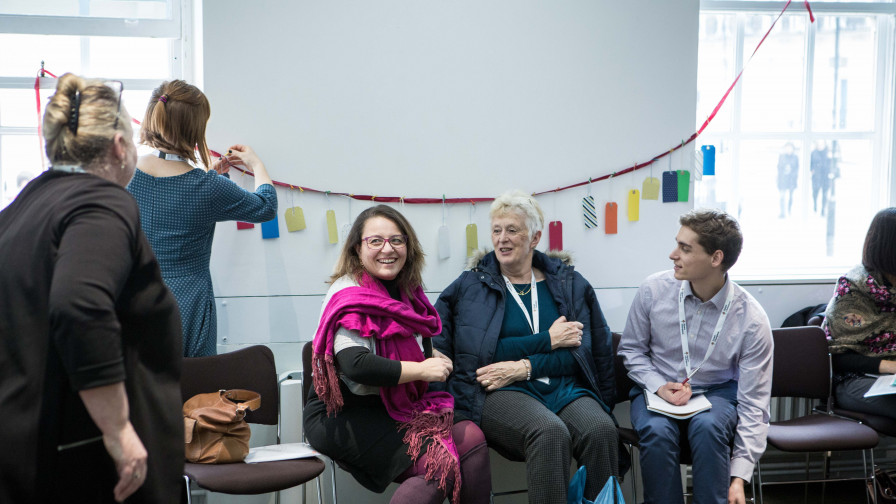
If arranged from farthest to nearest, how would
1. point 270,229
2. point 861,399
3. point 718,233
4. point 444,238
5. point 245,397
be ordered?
point 444,238, point 270,229, point 861,399, point 718,233, point 245,397

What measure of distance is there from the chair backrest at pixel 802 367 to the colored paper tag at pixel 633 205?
826 millimetres

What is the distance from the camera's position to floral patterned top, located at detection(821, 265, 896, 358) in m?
3.07

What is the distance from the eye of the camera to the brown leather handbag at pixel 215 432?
2.32 m

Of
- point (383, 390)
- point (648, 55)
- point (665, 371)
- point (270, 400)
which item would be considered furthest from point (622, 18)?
point (270, 400)

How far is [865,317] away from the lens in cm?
308

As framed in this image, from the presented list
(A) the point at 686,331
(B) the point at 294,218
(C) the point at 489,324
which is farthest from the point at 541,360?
(B) the point at 294,218

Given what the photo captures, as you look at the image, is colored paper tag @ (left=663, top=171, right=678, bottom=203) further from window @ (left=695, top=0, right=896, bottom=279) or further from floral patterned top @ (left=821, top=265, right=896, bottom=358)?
floral patterned top @ (left=821, top=265, right=896, bottom=358)

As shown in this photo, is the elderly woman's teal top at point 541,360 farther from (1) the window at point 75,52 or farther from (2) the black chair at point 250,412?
(1) the window at point 75,52

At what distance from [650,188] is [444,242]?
1.05 m

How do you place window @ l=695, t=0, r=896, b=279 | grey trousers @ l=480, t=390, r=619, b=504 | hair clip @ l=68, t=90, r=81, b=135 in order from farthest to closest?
window @ l=695, t=0, r=896, b=279, grey trousers @ l=480, t=390, r=619, b=504, hair clip @ l=68, t=90, r=81, b=135

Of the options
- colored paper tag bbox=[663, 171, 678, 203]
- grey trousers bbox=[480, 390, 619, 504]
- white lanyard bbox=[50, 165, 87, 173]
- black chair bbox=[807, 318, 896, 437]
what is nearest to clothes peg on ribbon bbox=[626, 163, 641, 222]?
colored paper tag bbox=[663, 171, 678, 203]

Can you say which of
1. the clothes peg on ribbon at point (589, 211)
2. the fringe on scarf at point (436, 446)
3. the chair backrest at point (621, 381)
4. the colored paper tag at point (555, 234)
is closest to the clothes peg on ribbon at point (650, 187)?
the clothes peg on ribbon at point (589, 211)

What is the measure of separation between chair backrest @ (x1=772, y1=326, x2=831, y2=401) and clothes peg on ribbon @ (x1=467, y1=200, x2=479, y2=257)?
1.39m

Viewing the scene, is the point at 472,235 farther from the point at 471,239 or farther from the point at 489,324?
the point at 489,324
